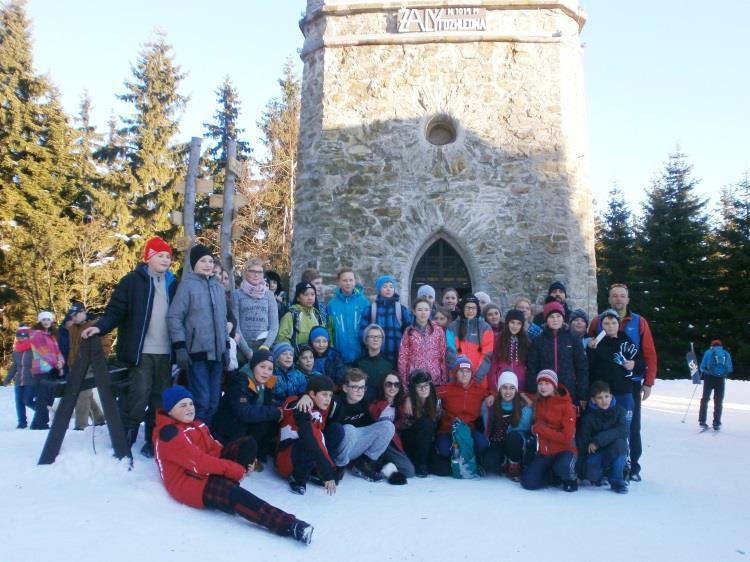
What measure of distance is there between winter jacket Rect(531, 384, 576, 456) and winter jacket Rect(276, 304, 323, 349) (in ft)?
7.32

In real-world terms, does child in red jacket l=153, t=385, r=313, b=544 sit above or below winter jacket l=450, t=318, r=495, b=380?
below

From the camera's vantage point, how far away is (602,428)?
16.3 feet

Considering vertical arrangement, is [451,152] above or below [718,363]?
above

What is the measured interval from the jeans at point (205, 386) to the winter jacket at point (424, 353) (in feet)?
5.77

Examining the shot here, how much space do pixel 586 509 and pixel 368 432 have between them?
5.82 ft

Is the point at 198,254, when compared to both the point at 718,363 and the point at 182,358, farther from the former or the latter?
the point at 718,363

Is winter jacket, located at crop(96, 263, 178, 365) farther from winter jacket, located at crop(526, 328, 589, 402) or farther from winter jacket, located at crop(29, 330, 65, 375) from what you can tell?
winter jacket, located at crop(29, 330, 65, 375)

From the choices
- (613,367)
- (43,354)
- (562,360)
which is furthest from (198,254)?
(43,354)

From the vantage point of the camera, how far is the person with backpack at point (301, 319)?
559 centimetres

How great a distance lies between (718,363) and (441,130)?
549 cm

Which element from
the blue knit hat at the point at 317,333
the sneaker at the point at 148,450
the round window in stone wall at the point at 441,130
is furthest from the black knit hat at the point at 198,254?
the round window in stone wall at the point at 441,130

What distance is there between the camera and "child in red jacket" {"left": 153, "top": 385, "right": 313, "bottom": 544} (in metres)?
3.46

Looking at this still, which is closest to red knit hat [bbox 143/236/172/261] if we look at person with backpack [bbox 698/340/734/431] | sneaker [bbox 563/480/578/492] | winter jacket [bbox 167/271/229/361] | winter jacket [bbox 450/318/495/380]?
winter jacket [bbox 167/271/229/361]

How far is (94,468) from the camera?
163 inches
